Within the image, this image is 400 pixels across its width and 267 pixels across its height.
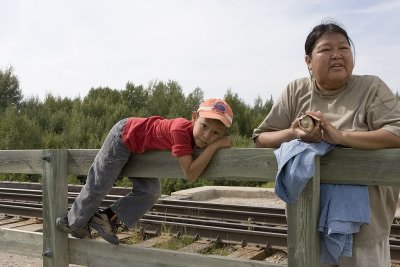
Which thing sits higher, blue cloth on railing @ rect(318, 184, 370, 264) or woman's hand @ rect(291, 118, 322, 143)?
woman's hand @ rect(291, 118, 322, 143)

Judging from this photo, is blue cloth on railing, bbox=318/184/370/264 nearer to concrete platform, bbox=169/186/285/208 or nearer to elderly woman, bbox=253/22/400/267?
elderly woman, bbox=253/22/400/267

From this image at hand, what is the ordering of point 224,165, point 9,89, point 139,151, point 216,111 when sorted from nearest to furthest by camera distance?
point 224,165 < point 216,111 < point 139,151 < point 9,89

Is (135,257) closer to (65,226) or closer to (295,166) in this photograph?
(65,226)

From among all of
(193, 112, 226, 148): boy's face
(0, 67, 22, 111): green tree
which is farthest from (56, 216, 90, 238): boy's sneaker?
(0, 67, 22, 111): green tree

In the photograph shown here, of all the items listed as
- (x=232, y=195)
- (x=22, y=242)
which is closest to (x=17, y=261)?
(x=22, y=242)

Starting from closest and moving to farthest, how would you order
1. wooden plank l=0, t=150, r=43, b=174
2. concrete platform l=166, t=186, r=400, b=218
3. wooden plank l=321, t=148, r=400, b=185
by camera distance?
wooden plank l=321, t=148, r=400, b=185 → wooden plank l=0, t=150, r=43, b=174 → concrete platform l=166, t=186, r=400, b=218

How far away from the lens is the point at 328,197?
2.56 metres

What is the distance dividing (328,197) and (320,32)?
35.8 inches

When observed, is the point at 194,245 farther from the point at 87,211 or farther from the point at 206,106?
the point at 206,106

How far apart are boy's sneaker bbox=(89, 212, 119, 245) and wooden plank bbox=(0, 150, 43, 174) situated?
58 cm

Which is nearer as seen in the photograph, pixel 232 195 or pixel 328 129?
pixel 328 129

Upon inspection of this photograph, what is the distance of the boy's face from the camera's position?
2.97 m

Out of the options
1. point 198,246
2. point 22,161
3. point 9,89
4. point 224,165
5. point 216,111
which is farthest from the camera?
point 9,89

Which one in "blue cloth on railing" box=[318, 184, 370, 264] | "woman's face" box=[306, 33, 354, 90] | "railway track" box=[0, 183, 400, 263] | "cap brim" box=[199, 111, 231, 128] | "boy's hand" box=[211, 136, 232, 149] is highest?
"woman's face" box=[306, 33, 354, 90]
